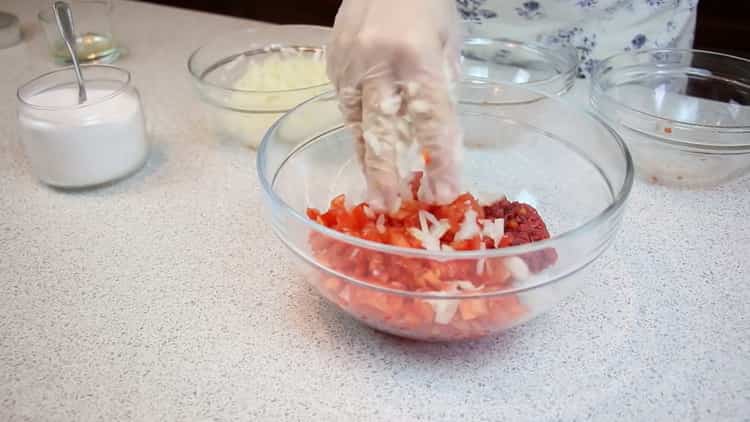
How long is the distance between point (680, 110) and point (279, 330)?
0.92m

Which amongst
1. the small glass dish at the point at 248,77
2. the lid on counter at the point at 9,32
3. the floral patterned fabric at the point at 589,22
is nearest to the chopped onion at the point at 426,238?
the small glass dish at the point at 248,77

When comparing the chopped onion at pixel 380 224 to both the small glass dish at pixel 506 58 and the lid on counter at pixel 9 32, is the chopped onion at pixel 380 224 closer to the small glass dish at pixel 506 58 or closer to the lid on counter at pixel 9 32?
the small glass dish at pixel 506 58

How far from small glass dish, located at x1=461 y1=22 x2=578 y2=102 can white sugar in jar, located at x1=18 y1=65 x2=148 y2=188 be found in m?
0.71

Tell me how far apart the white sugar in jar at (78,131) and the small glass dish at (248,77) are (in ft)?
0.50

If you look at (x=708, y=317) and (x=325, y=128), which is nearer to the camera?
(x=708, y=317)

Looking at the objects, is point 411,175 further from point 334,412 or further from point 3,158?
point 3,158

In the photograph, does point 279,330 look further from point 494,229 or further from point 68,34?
point 68,34

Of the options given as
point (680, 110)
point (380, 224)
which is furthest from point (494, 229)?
point (680, 110)

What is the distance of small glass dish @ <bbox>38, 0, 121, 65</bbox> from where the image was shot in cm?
159

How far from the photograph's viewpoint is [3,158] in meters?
1.22

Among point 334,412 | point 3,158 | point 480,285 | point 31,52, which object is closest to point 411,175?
point 480,285

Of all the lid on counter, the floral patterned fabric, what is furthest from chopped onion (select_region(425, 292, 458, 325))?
the lid on counter

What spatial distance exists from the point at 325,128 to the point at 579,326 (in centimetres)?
51

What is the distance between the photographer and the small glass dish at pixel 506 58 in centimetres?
136
